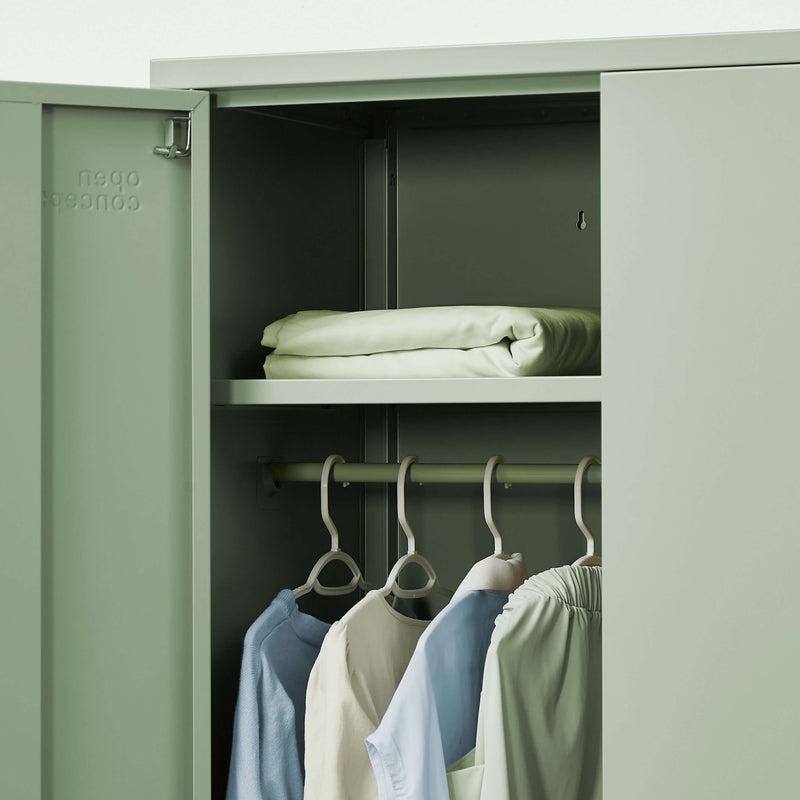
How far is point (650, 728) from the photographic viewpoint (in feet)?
4.53

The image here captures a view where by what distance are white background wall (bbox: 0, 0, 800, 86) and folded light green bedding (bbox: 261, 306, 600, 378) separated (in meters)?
0.82

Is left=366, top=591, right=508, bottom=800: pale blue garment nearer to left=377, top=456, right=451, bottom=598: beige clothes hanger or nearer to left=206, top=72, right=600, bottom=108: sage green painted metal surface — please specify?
left=377, top=456, right=451, bottom=598: beige clothes hanger

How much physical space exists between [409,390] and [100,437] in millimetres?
432

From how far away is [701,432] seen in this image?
137 cm

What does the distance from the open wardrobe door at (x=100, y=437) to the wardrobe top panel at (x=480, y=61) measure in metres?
0.06

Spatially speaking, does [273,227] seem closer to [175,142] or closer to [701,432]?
[175,142]

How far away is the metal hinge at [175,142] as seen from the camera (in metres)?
1.52

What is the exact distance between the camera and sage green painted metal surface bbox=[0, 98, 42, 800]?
1.45 metres

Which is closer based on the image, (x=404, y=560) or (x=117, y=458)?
(x=117, y=458)

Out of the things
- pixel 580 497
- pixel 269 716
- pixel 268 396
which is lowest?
pixel 269 716

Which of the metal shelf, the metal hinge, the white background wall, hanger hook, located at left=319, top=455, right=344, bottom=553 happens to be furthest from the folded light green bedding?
the white background wall

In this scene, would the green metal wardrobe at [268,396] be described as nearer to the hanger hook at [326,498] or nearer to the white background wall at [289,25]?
the hanger hook at [326,498]

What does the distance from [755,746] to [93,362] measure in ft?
3.29

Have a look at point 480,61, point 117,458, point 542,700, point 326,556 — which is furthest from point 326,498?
point 480,61
